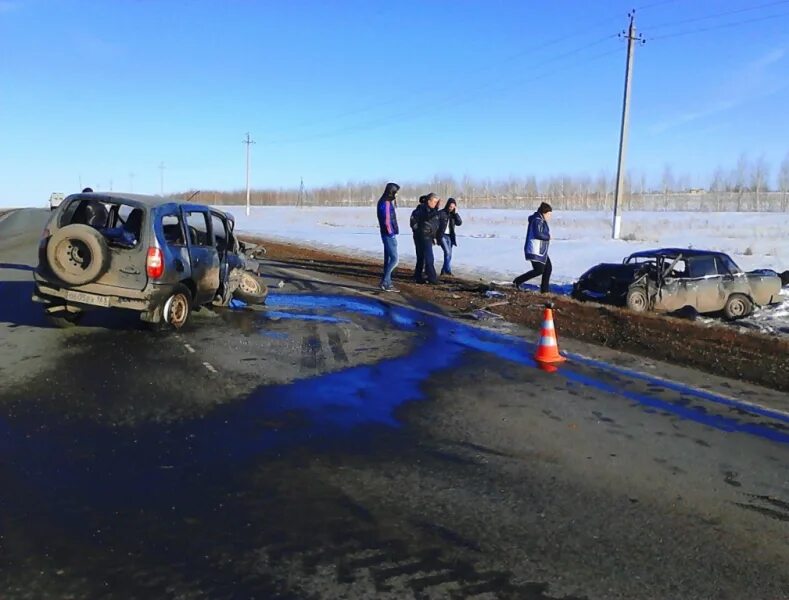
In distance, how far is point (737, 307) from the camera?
12.6m

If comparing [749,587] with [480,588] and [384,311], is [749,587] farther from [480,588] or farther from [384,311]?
[384,311]

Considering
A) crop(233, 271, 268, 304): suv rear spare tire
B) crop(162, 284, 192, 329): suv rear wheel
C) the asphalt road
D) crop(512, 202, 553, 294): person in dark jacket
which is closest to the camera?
the asphalt road

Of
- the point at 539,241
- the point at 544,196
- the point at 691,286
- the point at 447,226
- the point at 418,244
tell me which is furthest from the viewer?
the point at 544,196

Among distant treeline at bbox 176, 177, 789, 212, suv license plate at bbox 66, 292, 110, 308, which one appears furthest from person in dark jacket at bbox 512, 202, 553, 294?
distant treeline at bbox 176, 177, 789, 212

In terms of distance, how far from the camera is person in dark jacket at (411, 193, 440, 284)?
47.3ft

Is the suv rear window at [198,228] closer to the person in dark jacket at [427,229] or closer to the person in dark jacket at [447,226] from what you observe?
the person in dark jacket at [427,229]

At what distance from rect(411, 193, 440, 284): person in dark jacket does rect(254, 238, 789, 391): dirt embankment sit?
1.46 feet

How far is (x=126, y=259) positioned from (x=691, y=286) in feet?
31.5

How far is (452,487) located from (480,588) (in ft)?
3.87

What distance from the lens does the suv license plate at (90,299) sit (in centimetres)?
834

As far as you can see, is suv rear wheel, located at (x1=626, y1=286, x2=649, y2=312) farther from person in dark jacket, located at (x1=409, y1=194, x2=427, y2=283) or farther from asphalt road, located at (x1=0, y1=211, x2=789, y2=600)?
asphalt road, located at (x1=0, y1=211, x2=789, y2=600)

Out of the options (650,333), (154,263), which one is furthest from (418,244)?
(154,263)

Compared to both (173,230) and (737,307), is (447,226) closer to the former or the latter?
(737,307)

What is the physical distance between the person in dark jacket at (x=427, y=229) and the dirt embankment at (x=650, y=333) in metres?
0.44
